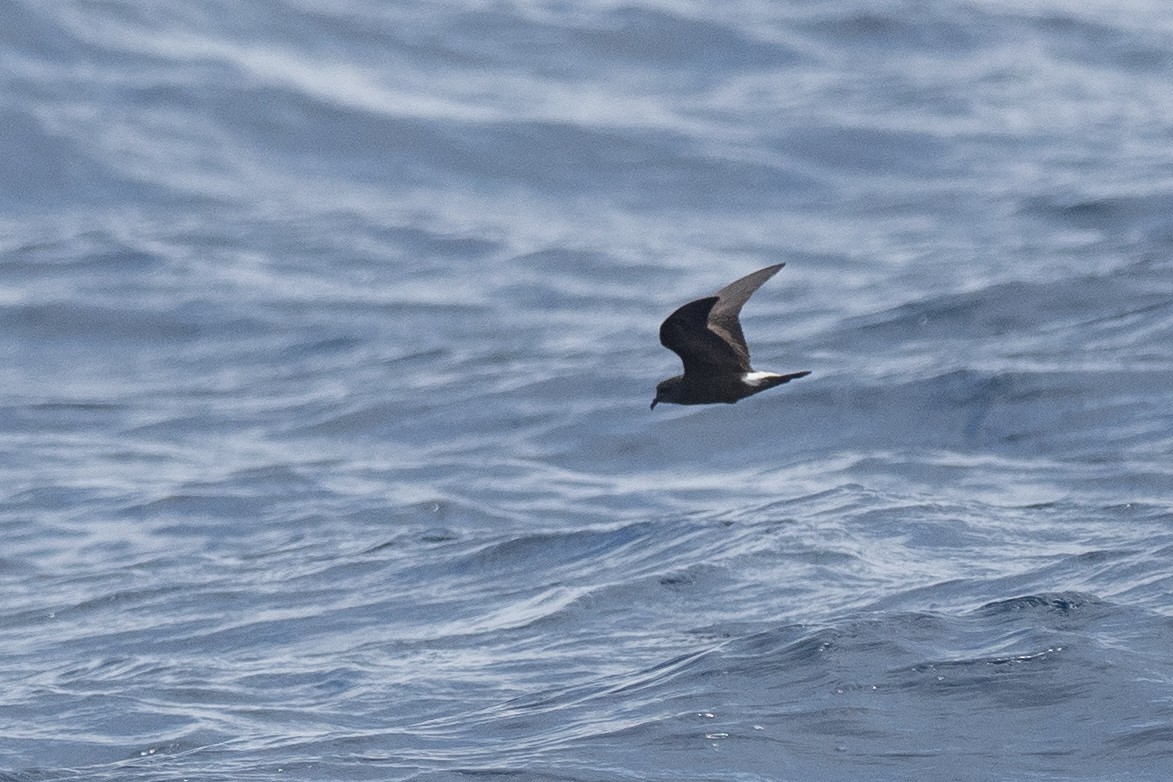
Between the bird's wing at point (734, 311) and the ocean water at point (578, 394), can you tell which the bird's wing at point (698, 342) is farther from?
the ocean water at point (578, 394)

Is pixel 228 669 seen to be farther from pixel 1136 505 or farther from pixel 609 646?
pixel 1136 505

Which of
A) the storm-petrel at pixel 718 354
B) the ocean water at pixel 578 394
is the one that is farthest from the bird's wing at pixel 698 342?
the ocean water at pixel 578 394

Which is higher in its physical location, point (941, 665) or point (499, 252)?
point (499, 252)

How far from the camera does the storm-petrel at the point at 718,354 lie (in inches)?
323

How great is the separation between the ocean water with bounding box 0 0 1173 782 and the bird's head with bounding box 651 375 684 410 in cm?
117

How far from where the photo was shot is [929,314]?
1502 centimetres

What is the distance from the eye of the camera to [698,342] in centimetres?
841

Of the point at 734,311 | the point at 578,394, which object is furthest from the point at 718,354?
the point at 578,394

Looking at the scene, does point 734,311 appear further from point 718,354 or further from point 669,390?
point 669,390

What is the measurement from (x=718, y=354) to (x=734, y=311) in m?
0.20

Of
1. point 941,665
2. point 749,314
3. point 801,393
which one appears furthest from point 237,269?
point 941,665

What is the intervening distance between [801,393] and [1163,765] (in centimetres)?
647

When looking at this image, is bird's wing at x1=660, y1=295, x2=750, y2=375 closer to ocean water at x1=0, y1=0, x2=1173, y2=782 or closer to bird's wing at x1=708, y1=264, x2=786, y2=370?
bird's wing at x1=708, y1=264, x2=786, y2=370

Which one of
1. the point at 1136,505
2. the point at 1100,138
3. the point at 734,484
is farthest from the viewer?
the point at 1100,138
